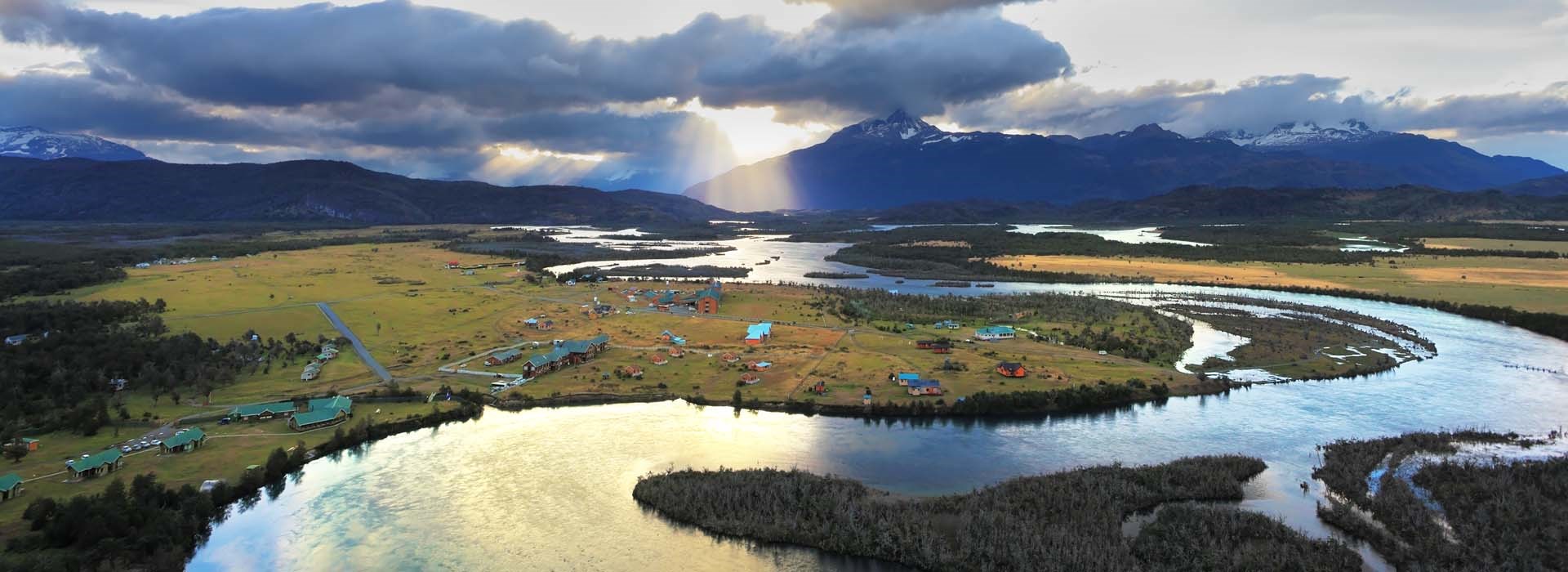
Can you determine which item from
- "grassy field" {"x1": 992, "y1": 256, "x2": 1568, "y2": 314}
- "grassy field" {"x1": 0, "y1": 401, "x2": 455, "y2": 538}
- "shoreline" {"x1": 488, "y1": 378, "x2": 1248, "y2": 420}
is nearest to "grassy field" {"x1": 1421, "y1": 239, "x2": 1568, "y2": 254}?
"grassy field" {"x1": 992, "y1": 256, "x2": 1568, "y2": 314}

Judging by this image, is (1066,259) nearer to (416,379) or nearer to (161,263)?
(416,379)

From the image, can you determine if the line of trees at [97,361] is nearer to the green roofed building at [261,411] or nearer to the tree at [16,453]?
the tree at [16,453]

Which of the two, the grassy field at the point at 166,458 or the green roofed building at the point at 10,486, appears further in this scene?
the grassy field at the point at 166,458

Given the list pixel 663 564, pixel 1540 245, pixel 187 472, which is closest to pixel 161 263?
pixel 187 472

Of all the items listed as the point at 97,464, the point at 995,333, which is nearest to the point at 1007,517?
the point at 995,333

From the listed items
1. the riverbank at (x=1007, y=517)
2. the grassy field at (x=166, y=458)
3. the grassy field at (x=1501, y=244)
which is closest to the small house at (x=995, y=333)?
the riverbank at (x=1007, y=517)

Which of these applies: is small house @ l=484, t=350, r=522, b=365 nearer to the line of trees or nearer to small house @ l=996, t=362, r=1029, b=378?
the line of trees

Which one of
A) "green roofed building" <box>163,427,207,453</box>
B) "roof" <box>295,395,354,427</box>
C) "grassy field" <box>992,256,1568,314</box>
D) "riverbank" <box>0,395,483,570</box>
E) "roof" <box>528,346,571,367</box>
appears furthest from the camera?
"grassy field" <box>992,256,1568,314</box>
